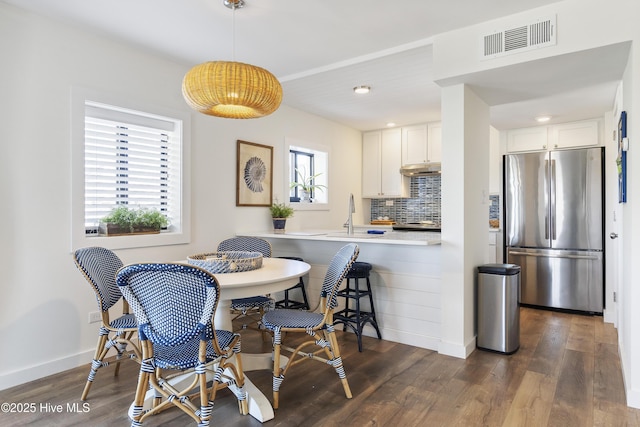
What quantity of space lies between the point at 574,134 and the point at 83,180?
16.7 ft

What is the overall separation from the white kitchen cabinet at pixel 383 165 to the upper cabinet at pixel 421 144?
0.10 metres

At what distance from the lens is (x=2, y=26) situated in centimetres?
251

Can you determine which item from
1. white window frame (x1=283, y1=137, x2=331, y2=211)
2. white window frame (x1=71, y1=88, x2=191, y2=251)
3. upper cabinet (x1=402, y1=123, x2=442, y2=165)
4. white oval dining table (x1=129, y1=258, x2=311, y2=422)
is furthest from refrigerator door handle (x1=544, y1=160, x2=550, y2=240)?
white window frame (x1=71, y1=88, x2=191, y2=251)

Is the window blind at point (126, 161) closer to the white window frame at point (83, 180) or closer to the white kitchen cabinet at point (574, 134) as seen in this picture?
the white window frame at point (83, 180)

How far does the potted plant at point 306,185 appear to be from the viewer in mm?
5180

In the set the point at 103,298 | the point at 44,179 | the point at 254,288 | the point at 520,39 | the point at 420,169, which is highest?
the point at 520,39

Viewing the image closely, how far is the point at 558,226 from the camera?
15.1 feet

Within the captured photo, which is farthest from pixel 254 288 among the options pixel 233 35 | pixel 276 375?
pixel 233 35

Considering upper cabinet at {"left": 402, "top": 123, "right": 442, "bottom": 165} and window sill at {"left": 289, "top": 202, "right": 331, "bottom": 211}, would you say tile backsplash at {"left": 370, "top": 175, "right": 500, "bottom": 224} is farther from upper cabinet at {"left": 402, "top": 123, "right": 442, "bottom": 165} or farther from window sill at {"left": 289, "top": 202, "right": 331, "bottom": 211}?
window sill at {"left": 289, "top": 202, "right": 331, "bottom": 211}

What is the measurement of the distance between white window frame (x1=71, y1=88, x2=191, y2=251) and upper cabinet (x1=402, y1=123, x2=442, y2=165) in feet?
10.6

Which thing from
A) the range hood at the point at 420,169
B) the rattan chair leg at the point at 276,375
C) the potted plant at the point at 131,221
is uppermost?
the range hood at the point at 420,169

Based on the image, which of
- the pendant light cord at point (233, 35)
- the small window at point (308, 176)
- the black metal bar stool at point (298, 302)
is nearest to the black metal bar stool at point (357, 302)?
the black metal bar stool at point (298, 302)

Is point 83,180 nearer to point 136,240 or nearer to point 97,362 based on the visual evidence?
point 136,240

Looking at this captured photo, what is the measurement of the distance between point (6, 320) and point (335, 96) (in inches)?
136
